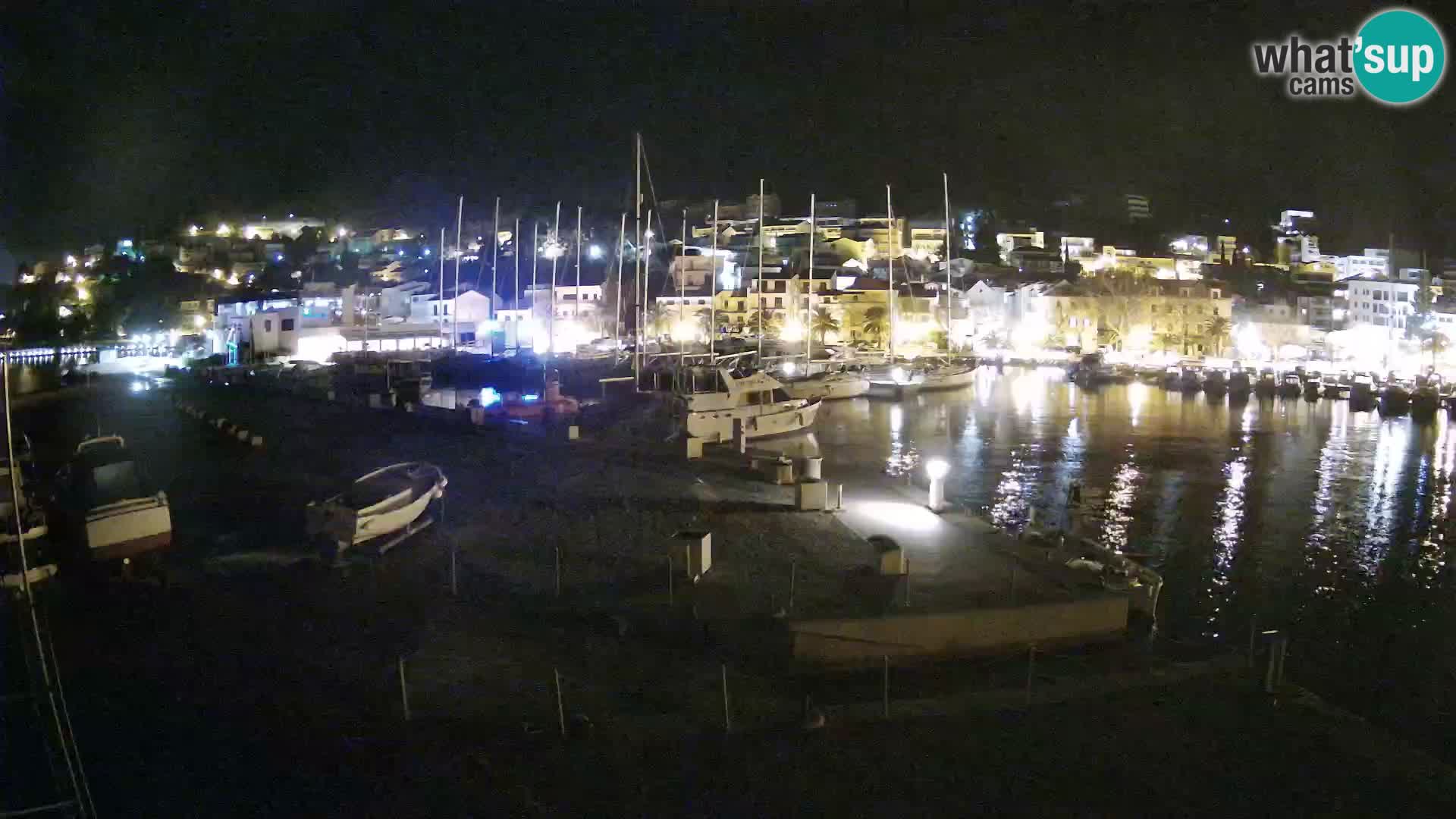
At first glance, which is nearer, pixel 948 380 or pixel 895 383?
pixel 895 383

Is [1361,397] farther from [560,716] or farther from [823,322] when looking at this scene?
[560,716]

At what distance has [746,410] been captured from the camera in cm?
1944

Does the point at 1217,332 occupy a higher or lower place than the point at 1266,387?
higher

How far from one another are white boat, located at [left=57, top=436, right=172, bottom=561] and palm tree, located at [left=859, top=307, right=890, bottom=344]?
4186cm

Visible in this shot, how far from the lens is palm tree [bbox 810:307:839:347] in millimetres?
48250

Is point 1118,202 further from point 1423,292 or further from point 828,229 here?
point 1423,292

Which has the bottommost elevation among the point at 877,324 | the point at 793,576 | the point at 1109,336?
the point at 793,576

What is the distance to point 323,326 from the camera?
117 feet

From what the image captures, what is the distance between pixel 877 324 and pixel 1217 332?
18.2 metres

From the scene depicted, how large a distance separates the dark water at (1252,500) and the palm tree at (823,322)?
1682cm

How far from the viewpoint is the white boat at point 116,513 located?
7230 millimetres

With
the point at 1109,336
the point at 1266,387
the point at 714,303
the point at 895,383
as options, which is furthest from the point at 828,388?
the point at 1109,336

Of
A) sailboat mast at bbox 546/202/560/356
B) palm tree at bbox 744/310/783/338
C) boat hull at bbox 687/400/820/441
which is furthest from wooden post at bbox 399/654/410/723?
palm tree at bbox 744/310/783/338

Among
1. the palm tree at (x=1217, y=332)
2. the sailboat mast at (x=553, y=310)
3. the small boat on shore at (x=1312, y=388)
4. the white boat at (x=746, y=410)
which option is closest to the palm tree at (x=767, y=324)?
the sailboat mast at (x=553, y=310)
